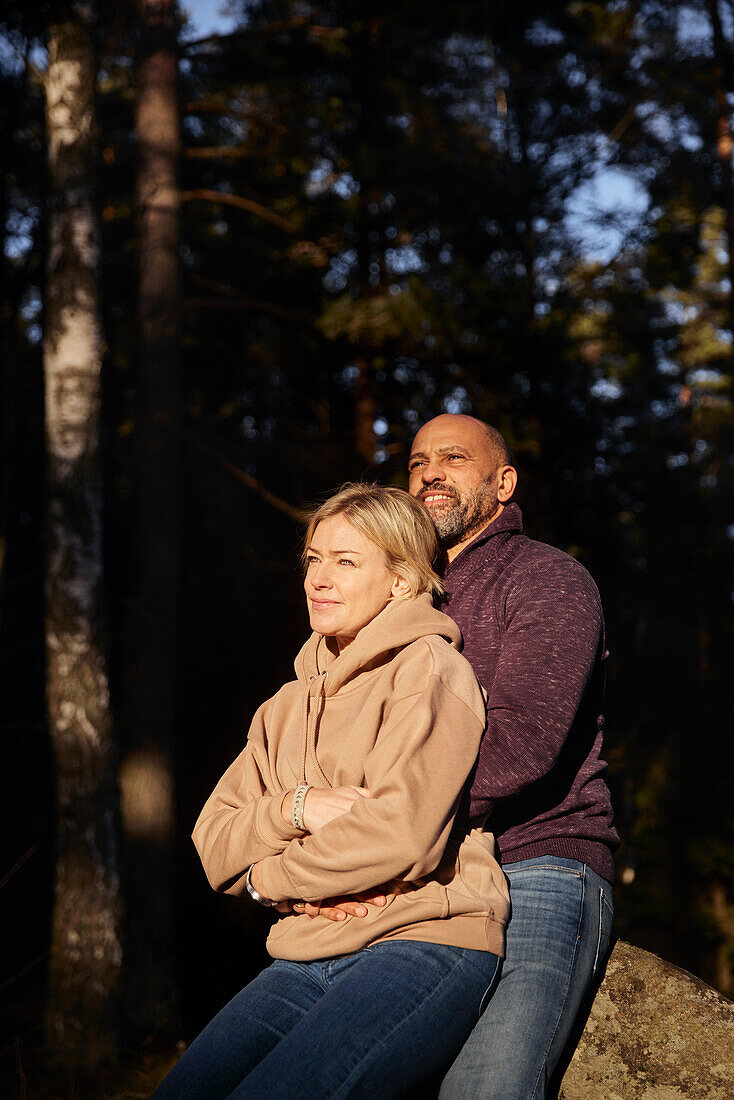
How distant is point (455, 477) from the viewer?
122 inches

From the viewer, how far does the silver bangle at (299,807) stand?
2.10 m

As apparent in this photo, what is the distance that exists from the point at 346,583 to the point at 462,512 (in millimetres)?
785

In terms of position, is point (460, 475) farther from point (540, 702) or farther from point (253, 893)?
point (253, 893)

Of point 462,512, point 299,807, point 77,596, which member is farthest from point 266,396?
point 299,807

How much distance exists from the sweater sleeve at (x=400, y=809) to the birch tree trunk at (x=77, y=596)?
374cm

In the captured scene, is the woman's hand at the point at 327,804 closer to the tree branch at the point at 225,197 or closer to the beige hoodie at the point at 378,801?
the beige hoodie at the point at 378,801

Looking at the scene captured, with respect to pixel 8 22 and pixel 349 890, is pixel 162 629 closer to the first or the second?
pixel 8 22

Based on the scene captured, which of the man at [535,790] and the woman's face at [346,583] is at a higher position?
the woman's face at [346,583]

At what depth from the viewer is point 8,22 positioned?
5.70 meters

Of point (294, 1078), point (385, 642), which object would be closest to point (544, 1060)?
point (294, 1078)

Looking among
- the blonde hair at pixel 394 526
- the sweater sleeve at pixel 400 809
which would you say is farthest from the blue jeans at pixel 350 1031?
the blonde hair at pixel 394 526

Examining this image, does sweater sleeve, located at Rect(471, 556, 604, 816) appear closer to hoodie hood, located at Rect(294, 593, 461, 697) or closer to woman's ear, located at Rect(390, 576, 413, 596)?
hoodie hood, located at Rect(294, 593, 461, 697)

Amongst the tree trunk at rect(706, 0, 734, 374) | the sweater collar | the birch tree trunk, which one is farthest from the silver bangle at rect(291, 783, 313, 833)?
the tree trunk at rect(706, 0, 734, 374)

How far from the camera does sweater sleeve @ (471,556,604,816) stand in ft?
7.20
